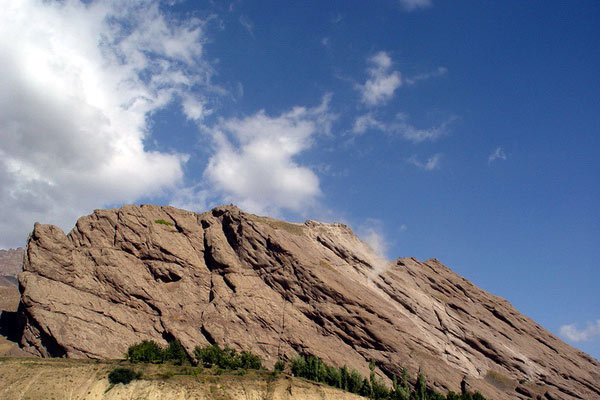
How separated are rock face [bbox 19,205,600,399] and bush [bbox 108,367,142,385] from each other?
1331 centimetres

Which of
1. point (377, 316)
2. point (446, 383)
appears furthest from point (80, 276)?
point (446, 383)

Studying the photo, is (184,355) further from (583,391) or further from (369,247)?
(583,391)

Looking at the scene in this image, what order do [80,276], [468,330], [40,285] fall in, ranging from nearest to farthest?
[40,285] → [80,276] → [468,330]

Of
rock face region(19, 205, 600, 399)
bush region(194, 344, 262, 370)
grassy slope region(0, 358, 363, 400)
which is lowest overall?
grassy slope region(0, 358, 363, 400)

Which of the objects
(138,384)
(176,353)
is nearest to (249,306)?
(176,353)

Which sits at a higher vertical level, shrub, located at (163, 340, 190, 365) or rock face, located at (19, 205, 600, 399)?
rock face, located at (19, 205, 600, 399)

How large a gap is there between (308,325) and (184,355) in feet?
79.1

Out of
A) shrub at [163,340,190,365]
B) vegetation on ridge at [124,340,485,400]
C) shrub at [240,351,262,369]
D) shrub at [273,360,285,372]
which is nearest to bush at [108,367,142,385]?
vegetation on ridge at [124,340,485,400]

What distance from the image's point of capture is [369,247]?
124312 millimetres

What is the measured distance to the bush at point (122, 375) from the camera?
61.8m

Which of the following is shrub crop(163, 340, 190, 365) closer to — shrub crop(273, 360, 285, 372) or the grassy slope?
the grassy slope

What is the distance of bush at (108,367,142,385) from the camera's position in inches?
2434

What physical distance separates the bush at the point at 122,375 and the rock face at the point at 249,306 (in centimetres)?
1331

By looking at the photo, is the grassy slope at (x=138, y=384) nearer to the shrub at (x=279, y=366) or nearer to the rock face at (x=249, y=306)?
the shrub at (x=279, y=366)
